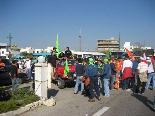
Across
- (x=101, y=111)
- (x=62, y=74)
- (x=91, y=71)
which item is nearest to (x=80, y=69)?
(x=91, y=71)

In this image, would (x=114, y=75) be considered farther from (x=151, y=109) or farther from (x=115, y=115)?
(x=115, y=115)

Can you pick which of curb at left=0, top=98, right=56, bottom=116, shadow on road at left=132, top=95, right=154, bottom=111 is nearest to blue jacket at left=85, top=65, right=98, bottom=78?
curb at left=0, top=98, right=56, bottom=116

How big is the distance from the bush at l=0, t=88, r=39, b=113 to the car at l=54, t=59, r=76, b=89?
366cm

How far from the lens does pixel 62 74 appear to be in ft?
40.6

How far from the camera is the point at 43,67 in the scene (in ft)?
26.9

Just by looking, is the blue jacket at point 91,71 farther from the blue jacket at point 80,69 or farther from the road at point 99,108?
the blue jacket at point 80,69

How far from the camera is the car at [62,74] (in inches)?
457

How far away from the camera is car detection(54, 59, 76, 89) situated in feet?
38.1

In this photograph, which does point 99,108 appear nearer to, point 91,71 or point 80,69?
point 91,71

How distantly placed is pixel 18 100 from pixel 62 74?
5497 millimetres

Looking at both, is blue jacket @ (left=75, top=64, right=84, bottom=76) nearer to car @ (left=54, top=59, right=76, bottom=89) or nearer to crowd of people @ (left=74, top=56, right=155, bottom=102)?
crowd of people @ (left=74, top=56, right=155, bottom=102)

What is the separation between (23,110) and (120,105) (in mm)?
3758

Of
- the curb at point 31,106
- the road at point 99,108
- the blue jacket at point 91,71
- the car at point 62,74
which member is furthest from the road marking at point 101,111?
the car at point 62,74

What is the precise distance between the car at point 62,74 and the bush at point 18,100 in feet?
12.0
